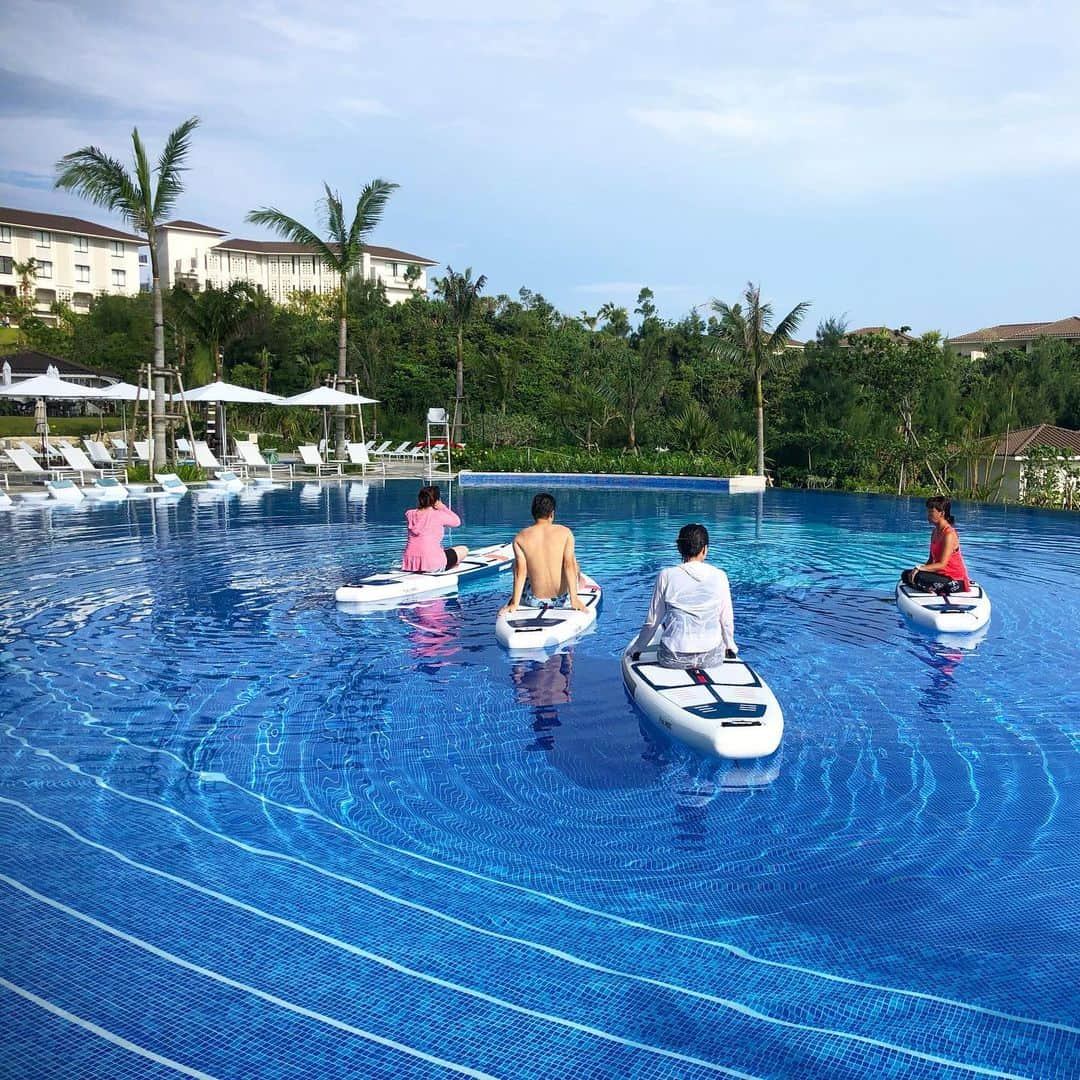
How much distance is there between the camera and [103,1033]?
144 inches

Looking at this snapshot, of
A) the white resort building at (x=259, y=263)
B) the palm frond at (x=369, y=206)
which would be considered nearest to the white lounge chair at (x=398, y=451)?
the palm frond at (x=369, y=206)

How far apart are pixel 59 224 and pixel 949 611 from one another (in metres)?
77.6

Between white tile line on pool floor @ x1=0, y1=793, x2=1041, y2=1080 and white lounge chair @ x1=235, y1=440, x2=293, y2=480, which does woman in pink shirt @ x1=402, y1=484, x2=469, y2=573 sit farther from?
white lounge chair @ x1=235, y1=440, x2=293, y2=480

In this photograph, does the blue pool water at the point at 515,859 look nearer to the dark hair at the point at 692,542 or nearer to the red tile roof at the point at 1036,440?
the dark hair at the point at 692,542

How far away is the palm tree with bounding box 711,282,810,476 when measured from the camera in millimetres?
27453

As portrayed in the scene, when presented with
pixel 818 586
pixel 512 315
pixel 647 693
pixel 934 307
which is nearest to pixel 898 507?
pixel 818 586

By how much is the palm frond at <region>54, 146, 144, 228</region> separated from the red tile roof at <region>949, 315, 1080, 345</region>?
58652mm

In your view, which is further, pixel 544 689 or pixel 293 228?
pixel 293 228

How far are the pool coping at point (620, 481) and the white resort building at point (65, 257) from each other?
48.0m

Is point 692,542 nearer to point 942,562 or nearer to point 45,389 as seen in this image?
point 942,562

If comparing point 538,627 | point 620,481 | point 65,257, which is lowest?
point 538,627

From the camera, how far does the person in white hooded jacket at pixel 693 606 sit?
279 inches

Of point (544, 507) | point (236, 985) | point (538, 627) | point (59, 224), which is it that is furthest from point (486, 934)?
point (59, 224)

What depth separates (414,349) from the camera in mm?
39938
